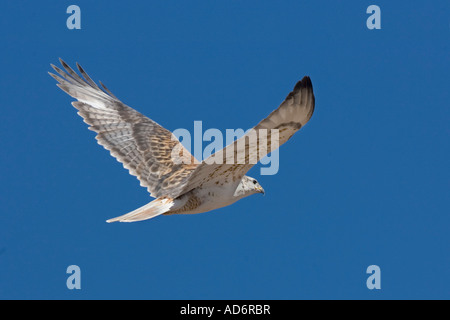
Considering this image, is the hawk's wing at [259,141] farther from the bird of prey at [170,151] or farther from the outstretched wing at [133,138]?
the outstretched wing at [133,138]

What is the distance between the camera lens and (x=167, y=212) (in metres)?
8.12

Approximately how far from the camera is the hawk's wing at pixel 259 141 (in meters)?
6.07

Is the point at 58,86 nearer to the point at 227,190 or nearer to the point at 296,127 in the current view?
the point at 227,190

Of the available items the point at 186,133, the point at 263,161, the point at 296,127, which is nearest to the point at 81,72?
the point at 186,133

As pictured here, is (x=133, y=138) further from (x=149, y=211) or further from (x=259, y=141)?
(x=259, y=141)

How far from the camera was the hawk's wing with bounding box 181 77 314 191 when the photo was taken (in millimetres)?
6074

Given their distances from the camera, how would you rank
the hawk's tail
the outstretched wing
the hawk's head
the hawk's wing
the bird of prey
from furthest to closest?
the outstretched wing
the hawk's head
the hawk's tail
the bird of prey
the hawk's wing

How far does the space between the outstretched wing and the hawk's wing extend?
0.78 metres

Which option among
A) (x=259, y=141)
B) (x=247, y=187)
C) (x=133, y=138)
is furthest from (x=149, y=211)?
(x=133, y=138)

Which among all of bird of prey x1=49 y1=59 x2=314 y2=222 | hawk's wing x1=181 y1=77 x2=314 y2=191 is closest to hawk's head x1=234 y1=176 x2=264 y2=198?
bird of prey x1=49 y1=59 x2=314 y2=222

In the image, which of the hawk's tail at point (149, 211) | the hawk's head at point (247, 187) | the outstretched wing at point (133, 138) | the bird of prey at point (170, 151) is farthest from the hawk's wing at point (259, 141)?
the outstretched wing at point (133, 138)

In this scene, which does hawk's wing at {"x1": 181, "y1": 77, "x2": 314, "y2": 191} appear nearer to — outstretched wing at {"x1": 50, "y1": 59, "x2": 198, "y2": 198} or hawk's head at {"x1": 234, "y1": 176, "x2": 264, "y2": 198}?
hawk's head at {"x1": 234, "y1": 176, "x2": 264, "y2": 198}

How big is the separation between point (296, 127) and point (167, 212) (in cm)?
234

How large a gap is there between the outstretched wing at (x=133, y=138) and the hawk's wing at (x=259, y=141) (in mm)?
778
